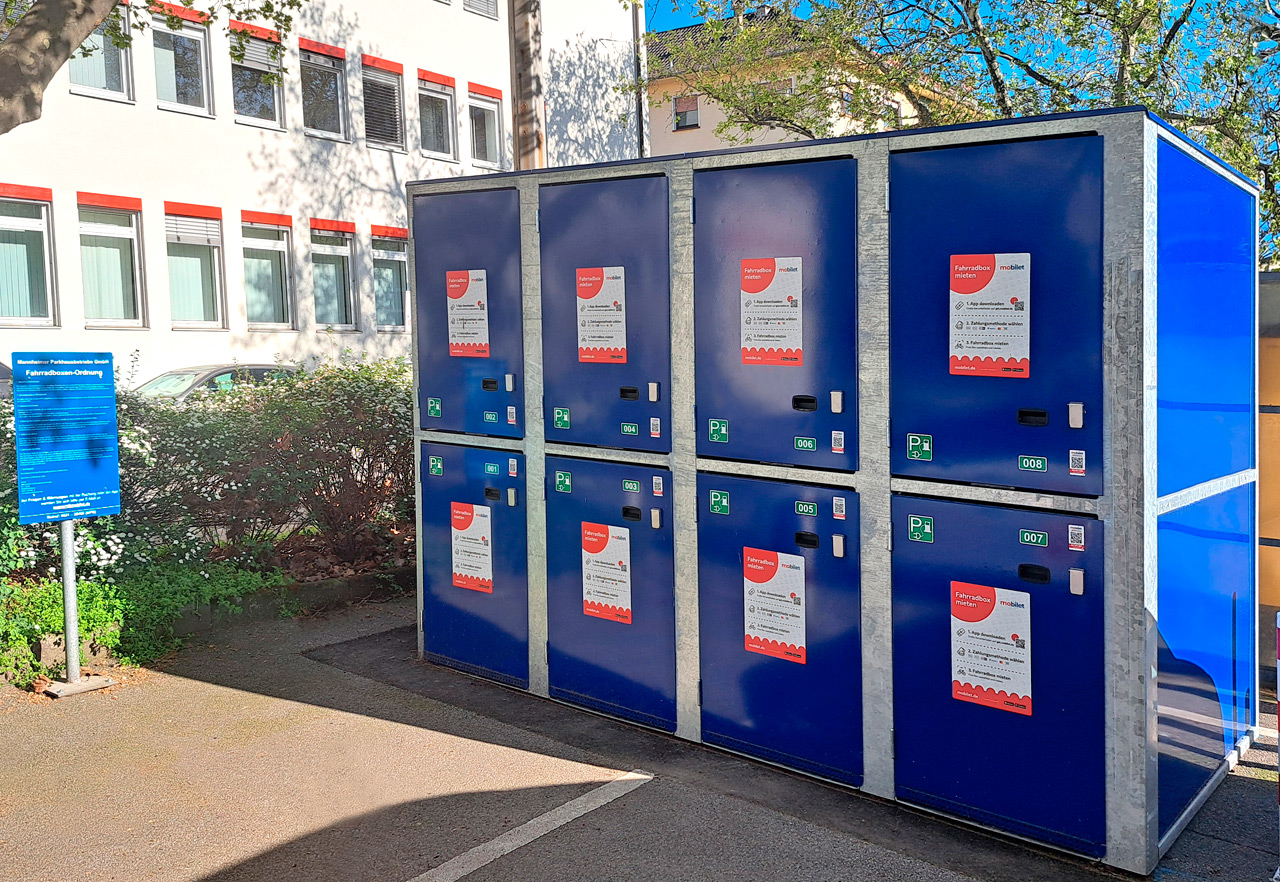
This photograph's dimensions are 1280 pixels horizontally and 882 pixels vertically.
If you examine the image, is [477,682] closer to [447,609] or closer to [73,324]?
[447,609]

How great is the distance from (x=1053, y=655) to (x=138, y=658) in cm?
525

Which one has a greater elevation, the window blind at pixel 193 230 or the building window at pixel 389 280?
the window blind at pixel 193 230

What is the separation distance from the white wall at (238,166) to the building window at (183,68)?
16 centimetres

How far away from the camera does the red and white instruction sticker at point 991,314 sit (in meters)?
→ 4.26

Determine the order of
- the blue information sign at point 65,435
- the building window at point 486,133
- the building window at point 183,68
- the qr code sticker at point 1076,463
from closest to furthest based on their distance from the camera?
1. the qr code sticker at point 1076,463
2. the blue information sign at point 65,435
3. the building window at point 183,68
4. the building window at point 486,133

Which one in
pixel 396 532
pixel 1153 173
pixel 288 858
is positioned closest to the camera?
pixel 1153 173

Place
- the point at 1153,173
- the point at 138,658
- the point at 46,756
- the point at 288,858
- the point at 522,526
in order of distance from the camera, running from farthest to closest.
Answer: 1. the point at 138,658
2. the point at 522,526
3. the point at 46,756
4. the point at 288,858
5. the point at 1153,173

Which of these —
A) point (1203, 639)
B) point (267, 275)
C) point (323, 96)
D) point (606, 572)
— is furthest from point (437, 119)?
point (1203, 639)

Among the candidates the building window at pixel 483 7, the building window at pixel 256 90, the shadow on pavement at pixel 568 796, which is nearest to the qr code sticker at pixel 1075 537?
the shadow on pavement at pixel 568 796

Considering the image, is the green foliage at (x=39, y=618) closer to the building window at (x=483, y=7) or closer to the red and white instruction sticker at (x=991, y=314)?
the red and white instruction sticker at (x=991, y=314)

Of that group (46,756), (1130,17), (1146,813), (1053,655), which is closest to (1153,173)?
(1053,655)

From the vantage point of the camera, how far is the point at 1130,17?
1361cm

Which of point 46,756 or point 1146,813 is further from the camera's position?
point 46,756

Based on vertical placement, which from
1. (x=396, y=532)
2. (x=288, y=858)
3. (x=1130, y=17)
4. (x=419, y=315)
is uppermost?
(x=1130, y=17)
